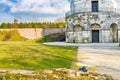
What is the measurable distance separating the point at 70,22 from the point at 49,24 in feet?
105

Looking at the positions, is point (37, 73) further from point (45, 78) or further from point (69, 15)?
point (69, 15)

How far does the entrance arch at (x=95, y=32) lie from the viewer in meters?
41.6

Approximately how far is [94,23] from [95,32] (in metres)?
1.49

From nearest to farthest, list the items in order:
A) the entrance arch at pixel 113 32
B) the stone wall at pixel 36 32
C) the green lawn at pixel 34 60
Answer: the green lawn at pixel 34 60
the entrance arch at pixel 113 32
the stone wall at pixel 36 32

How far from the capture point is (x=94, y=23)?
41.3 m

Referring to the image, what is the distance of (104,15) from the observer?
4103cm

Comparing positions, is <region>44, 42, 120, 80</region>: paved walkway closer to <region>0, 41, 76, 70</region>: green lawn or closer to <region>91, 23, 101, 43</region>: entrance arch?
<region>0, 41, 76, 70</region>: green lawn

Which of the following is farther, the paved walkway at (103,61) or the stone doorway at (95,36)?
the stone doorway at (95,36)

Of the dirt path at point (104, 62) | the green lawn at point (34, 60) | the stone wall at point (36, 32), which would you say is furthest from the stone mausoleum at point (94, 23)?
the dirt path at point (104, 62)

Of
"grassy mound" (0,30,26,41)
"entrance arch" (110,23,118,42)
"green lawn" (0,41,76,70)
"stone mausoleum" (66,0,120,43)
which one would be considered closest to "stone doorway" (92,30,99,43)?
"stone mausoleum" (66,0,120,43)

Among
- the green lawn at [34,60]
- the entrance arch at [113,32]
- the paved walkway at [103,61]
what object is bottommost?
the paved walkway at [103,61]

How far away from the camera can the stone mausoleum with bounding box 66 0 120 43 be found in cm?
4109

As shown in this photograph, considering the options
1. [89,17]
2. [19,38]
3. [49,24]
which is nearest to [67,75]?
[89,17]

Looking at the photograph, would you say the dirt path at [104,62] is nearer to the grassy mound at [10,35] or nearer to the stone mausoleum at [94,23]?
the stone mausoleum at [94,23]
